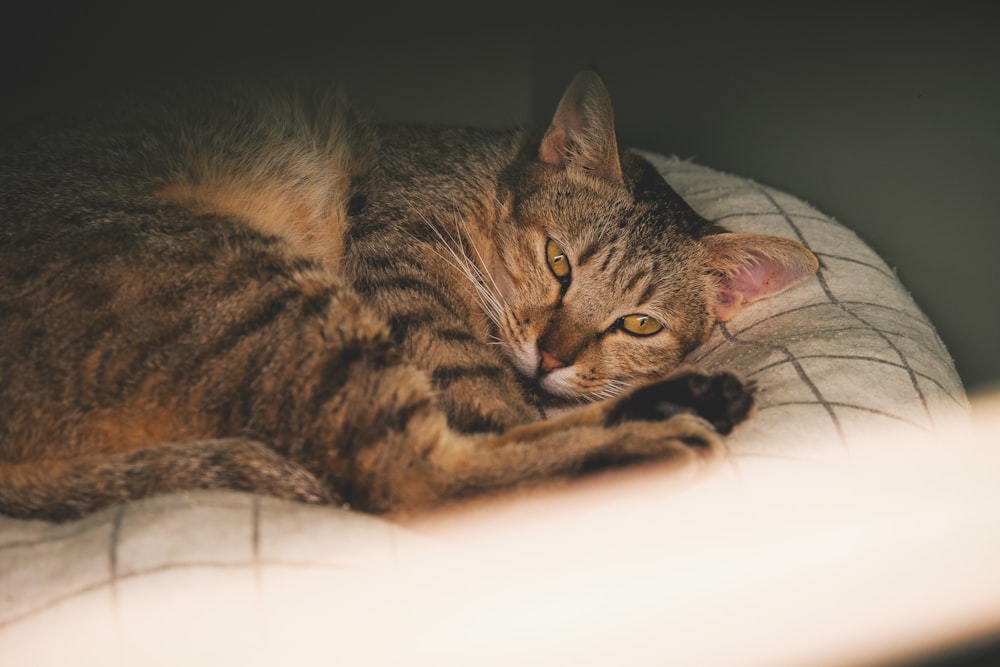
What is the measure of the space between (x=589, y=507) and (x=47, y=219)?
127 cm

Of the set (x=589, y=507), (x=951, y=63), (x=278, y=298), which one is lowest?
(x=589, y=507)

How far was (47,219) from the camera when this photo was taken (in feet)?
5.46

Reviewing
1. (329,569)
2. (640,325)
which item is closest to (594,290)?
(640,325)

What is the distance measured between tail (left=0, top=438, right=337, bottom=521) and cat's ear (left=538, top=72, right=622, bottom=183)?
4.12 ft

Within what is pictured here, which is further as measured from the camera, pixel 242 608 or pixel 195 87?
pixel 195 87

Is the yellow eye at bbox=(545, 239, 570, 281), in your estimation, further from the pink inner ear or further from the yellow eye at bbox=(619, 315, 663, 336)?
the pink inner ear

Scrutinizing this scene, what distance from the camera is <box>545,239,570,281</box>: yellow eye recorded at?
218cm

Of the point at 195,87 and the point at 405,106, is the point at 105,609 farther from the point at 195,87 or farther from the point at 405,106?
the point at 405,106

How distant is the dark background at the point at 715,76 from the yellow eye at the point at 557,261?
92 cm

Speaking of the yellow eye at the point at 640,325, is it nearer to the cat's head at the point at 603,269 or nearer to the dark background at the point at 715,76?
the cat's head at the point at 603,269

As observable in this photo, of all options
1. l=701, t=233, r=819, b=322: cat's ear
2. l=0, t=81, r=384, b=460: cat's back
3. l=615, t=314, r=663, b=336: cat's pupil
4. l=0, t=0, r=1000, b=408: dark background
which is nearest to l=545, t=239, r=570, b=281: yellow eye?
l=615, t=314, r=663, b=336: cat's pupil

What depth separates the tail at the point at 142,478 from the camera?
4.78 ft

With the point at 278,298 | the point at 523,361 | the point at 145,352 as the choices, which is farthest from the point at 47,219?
the point at 523,361

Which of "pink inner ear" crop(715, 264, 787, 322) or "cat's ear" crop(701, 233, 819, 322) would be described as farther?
"pink inner ear" crop(715, 264, 787, 322)
